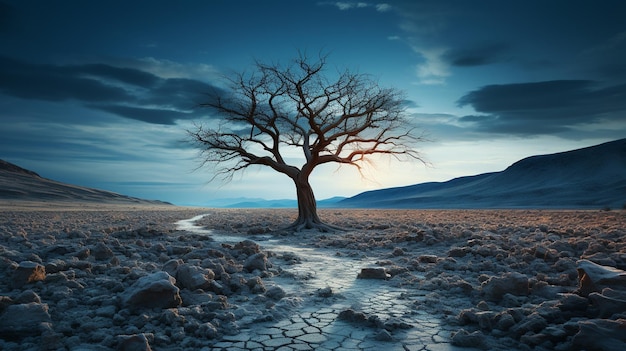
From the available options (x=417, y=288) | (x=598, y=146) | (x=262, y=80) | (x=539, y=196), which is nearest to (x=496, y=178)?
(x=598, y=146)

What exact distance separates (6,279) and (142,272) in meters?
1.56

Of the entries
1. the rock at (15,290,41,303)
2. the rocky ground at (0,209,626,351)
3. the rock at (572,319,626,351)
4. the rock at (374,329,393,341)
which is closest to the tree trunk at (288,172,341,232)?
the rocky ground at (0,209,626,351)

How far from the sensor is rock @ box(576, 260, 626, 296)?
13.5 feet

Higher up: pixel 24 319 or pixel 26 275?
pixel 26 275

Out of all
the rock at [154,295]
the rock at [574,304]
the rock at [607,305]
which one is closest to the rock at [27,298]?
the rock at [154,295]

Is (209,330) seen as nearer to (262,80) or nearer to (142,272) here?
(142,272)

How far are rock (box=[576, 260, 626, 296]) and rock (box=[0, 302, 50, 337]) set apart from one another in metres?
5.60

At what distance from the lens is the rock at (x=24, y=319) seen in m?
3.55

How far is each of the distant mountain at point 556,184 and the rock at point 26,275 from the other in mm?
60826

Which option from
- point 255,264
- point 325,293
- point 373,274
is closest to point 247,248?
point 255,264

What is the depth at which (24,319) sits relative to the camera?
367 cm

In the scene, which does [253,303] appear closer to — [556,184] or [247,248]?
[247,248]

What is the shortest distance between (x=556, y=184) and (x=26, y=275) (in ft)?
281

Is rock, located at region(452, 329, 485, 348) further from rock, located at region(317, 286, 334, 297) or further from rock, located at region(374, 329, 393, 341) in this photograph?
rock, located at region(317, 286, 334, 297)
